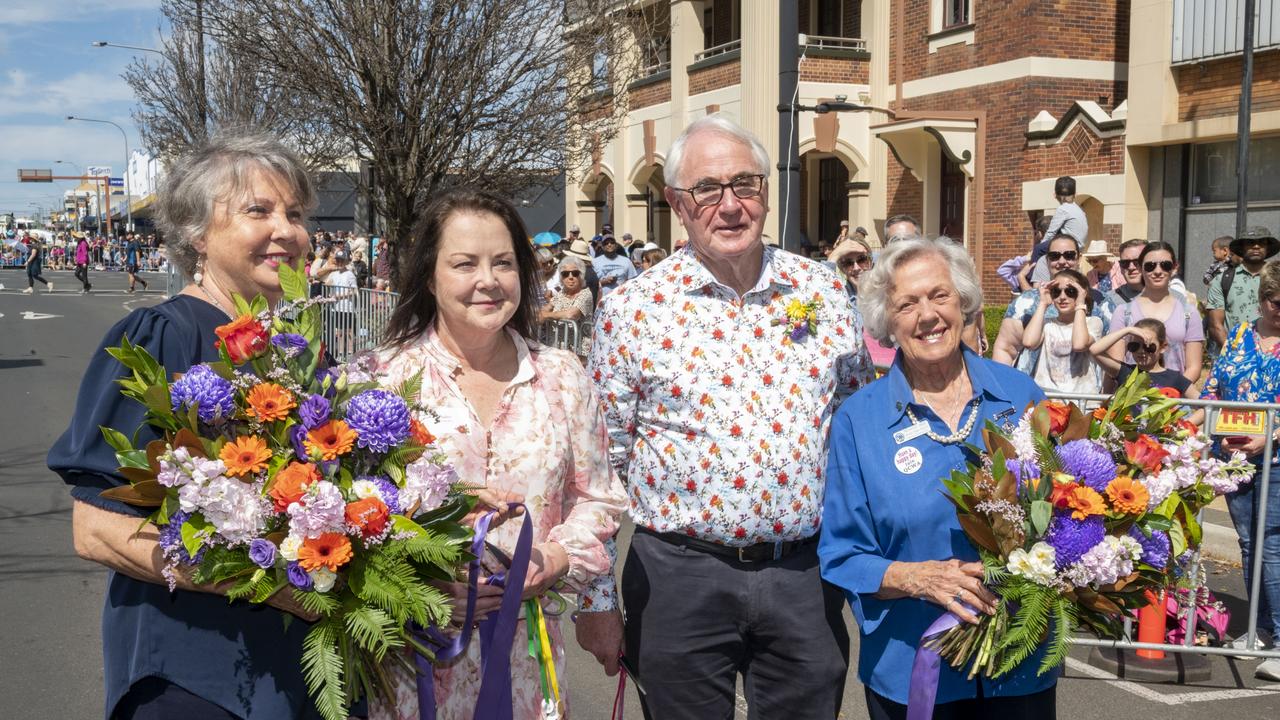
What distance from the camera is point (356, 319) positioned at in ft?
44.5

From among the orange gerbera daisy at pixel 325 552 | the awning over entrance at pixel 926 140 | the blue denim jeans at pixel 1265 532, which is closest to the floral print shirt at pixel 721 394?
the orange gerbera daisy at pixel 325 552

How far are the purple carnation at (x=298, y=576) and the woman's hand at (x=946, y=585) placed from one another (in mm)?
1517

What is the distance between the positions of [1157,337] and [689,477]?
17.0ft

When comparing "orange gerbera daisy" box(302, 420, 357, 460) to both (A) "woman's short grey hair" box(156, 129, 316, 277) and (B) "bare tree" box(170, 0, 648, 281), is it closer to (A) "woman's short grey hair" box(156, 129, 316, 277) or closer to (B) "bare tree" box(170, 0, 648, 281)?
(A) "woman's short grey hair" box(156, 129, 316, 277)

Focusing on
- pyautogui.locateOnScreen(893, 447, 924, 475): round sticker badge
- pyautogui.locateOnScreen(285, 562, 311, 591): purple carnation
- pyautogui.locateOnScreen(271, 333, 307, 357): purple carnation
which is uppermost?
pyautogui.locateOnScreen(271, 333, 307, 357): purple carnation

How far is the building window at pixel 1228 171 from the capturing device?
606 inches

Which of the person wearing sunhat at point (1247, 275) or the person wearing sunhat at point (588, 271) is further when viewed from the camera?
the person wearing sunhat at point (588, 271)

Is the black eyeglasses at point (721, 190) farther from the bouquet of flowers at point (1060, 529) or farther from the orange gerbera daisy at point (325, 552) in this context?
the orange gerbera daisy at point (325, 552)

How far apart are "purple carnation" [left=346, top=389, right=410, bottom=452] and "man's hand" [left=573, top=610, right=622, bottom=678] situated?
1.07m

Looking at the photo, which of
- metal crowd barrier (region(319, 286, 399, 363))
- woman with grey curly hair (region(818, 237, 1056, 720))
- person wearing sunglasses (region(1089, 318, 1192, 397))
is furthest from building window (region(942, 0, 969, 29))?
woman with grey curly hair (region(818, 237, 1056, 720))

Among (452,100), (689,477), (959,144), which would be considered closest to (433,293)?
(689,477)

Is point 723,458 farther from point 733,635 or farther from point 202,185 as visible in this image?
point 202,185

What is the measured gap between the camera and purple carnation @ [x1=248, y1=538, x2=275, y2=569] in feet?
7.29

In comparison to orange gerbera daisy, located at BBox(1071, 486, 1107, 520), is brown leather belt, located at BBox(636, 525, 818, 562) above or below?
below
